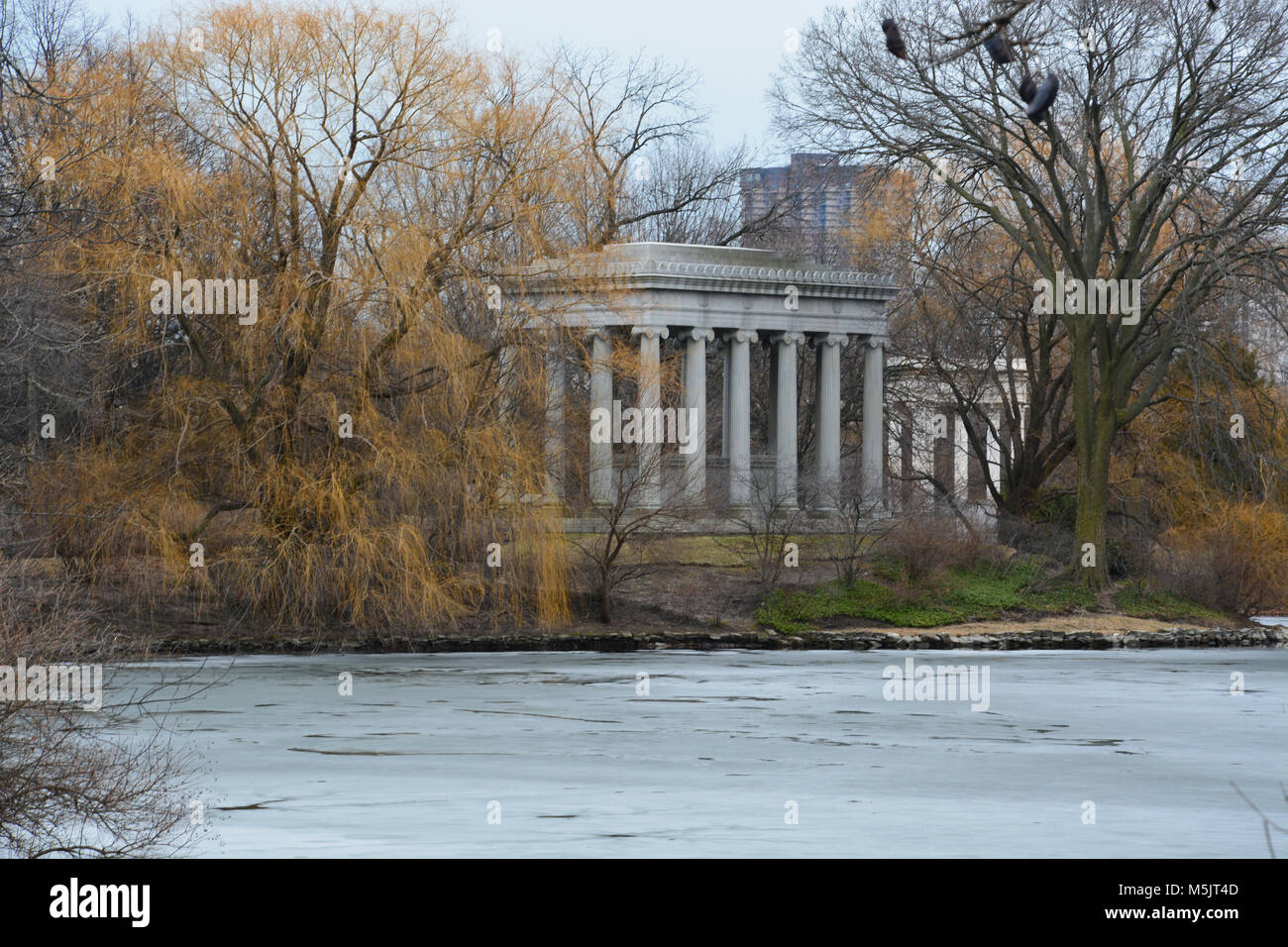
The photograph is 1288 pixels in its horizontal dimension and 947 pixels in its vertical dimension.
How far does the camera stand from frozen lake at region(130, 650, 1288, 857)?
49.3 ft

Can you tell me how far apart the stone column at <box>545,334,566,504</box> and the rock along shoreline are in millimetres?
3147

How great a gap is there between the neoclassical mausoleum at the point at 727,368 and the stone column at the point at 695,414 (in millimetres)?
41

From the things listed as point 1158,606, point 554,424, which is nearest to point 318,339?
point 554,424

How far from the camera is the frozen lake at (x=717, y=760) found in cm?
1504

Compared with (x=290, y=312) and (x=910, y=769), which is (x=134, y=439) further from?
(x=910, y=769)

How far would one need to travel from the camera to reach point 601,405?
4275 cm

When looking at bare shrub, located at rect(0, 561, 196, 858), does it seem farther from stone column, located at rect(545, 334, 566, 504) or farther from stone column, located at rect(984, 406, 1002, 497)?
stone column, located at rect(984, 406, 1002, 497)

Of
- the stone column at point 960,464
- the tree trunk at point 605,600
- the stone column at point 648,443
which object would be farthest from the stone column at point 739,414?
the tree trunk at point 605,600

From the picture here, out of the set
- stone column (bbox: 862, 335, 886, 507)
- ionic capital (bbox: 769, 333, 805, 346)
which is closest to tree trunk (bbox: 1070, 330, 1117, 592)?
stone column (bbox: 862, 335, 886, 507)

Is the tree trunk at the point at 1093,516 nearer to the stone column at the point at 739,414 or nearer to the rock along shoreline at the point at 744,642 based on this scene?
the rock along shoreline at the point at 744,642

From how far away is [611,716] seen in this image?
24.6m

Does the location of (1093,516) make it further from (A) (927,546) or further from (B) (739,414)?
(B) (739,414)

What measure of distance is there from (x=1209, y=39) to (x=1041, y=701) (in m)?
19.4
